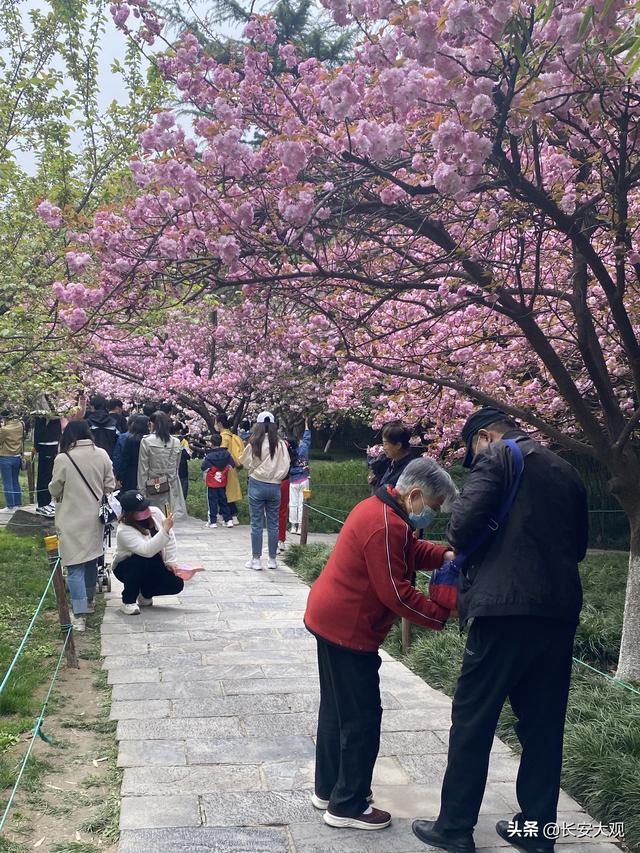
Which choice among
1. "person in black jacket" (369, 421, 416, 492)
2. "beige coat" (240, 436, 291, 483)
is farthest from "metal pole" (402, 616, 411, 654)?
"beige coat" (240, 436, 291, 483)

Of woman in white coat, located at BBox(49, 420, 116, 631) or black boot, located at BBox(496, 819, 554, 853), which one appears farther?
woman in white coat, located at BBox(49, 420, 116, 631)

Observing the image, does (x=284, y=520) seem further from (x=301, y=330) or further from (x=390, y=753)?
(x=390, y=753)

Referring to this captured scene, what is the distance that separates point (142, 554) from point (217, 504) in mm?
6403

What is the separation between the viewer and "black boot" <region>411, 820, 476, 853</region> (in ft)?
10.7

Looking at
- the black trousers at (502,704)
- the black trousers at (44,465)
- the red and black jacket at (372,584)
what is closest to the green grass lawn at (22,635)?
the black trousers at (44,465)

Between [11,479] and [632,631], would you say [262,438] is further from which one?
[11,479]

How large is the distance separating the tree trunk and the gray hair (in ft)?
9.41

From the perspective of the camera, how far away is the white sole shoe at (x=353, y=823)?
3.49 meters

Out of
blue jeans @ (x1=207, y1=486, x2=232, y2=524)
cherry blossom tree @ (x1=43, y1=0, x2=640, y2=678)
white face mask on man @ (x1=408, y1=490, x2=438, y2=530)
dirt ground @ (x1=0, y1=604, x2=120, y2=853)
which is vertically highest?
cherry blossom tree @ (x1=43, y1=0, x2=640, y2=678)

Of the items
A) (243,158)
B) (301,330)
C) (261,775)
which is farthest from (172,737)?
(301,330)

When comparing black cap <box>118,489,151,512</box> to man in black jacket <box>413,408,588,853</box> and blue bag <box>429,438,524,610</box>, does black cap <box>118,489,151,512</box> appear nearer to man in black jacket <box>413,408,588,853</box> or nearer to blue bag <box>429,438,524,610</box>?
blue bag <box>429,438,524,610</box>

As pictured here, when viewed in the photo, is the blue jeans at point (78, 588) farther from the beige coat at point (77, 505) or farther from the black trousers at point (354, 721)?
the black trousers at point (354, 721)

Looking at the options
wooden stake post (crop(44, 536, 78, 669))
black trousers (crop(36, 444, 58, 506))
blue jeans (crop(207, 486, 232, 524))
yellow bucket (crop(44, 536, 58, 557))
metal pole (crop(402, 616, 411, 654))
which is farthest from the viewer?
blue jeans (crop(207, 486, 232, 524))

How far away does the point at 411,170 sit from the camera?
6.31 metres
